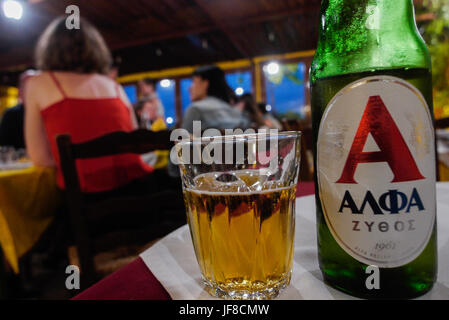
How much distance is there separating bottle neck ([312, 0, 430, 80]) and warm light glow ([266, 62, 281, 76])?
8.02 metres

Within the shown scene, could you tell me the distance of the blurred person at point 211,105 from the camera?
219cm

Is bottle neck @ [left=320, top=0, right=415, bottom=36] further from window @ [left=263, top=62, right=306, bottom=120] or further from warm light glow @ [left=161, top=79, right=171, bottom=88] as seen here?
warm light glow @ [left=161, top=79, right=171, bottom=88]

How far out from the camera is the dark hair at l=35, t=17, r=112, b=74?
1.38 metres

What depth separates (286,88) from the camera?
8125 mm

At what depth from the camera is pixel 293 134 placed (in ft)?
1.13

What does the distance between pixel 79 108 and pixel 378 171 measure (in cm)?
123

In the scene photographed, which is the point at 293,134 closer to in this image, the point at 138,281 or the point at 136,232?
the point at 138,281

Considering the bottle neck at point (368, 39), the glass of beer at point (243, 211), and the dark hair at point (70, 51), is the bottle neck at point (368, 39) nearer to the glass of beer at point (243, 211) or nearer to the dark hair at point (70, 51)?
the glass of beer at point (243, 211)

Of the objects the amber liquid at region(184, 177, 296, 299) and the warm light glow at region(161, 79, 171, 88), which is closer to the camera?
the amber liquid at region(184, 177, 296, 299)

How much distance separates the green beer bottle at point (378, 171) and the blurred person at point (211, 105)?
174 centimetres

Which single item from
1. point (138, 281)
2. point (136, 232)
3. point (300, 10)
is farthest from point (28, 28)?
point (138, 281)

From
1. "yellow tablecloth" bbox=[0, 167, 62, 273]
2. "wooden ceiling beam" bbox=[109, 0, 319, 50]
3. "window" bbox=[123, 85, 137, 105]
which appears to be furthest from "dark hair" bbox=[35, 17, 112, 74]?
"window" bbox=[123, 85, 137, 105]

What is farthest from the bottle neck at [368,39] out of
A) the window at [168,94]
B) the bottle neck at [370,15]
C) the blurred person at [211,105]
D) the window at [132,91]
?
the window at [132,91]
